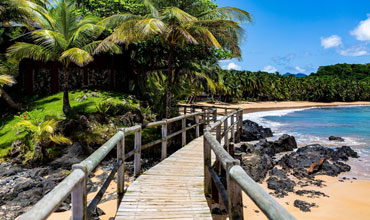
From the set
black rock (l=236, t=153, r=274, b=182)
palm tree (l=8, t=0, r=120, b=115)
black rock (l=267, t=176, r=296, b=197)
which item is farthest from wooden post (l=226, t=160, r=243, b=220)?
palm tree (l=8, t=0, r=120, b=115)

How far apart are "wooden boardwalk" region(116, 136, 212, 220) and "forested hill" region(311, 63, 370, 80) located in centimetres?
15552

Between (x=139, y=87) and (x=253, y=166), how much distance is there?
1283cm

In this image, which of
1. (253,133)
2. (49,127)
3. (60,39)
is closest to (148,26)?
(60,39)

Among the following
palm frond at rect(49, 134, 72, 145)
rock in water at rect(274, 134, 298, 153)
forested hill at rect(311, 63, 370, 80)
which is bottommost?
rock in water at rect(274, 134, 298, 153)

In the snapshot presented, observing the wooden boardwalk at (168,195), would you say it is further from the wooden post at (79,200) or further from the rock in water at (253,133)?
the rock in water at (253,133)

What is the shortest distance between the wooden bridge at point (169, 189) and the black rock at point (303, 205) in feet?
8.58

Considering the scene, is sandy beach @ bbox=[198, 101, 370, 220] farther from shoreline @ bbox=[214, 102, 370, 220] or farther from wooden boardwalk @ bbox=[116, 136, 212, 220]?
wooden boardwalk @ bbox=[116, 136, 212, 220]

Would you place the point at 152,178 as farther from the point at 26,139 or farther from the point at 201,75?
the point at 201,75

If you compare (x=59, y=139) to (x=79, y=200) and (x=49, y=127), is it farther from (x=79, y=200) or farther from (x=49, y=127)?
(x=79, y=200)

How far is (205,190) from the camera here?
452 cm

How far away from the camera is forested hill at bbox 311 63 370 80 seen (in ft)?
466

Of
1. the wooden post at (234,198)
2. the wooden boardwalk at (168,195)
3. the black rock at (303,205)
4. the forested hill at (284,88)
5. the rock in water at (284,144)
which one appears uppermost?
the forested hill at (284,88)

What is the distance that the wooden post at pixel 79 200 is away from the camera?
2188 mm

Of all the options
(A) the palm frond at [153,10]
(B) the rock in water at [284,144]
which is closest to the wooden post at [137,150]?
(A) the palm frond at [153,10]
